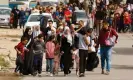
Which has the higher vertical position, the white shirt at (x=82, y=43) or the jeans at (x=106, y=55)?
the white shirt at (x=82, y=43)

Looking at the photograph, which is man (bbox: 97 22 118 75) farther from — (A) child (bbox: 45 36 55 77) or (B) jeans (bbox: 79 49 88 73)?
(A) child (bbox: 45 36 55 77)

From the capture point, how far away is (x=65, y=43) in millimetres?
19172

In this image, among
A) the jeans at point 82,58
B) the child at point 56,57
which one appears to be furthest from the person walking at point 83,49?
the child at point 56,57

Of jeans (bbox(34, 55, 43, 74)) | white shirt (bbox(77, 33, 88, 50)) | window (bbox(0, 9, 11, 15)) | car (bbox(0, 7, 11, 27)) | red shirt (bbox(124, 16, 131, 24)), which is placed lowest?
car (bbox(0, 7, 11, 27))

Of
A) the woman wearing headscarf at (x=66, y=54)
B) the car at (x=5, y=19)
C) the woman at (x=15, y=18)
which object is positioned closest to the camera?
the woman wearing headscarf at (x=66, y=54)

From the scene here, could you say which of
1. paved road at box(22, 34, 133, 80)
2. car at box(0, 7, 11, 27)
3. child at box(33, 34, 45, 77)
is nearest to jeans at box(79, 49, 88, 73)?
paved road at box(22, 34, 133, 80)

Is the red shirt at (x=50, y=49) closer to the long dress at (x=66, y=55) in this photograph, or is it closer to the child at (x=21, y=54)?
the long dress at (x=66, y=55)

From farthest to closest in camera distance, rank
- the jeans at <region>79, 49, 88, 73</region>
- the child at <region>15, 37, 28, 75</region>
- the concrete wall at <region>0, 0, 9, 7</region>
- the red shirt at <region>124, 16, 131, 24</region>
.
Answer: the concrete wall at <region>0, 0, 9, 7</region> < the red shirt at <region>124, 16, 131, 24</region> < the child at <region>15, 37, 28, 75</region> < the jeans at <region>79, 49, 88, 73</region>

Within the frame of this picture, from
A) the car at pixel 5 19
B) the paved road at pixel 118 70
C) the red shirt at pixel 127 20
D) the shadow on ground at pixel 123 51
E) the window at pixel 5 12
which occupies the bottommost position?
the car at pixel 5 19

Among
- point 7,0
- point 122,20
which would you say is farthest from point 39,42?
point 7,0

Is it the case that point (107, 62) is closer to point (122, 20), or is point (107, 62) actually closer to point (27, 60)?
point (27, 60)

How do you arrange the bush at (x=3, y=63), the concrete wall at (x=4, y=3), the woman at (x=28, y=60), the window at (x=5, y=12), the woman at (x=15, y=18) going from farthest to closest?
1. the concrete wall at (x=4, y=3)
2. the window at (x=5, y=12)
3. the woman at (x=15, y=18)
4. the bush at (x=3, y=63)
5. the woman at (x=28, y=60)

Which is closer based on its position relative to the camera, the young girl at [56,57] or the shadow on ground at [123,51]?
the young girl at [56,57]

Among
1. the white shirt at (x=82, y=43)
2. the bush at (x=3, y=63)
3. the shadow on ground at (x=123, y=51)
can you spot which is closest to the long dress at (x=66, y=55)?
the white shirt at (x=82, y=43)
